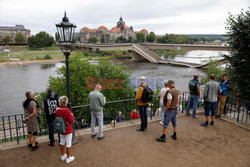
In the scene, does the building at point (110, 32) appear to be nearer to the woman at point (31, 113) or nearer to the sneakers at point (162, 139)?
the sneakers at point (162, 139)

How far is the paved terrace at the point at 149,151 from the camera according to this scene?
207 inches

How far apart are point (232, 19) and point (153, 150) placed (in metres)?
7.79

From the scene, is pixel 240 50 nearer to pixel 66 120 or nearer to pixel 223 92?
pixel 223 92

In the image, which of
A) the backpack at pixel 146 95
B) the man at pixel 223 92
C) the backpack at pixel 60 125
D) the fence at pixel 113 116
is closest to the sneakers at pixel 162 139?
the backpack at pixel 146 95

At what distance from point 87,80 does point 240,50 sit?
34.4ft

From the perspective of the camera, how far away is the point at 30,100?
5.62 metres

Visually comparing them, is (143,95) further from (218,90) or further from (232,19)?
(232,19)

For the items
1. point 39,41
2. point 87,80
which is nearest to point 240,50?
point 87,80

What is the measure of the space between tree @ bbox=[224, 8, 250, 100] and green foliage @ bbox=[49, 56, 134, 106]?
8.27 meters

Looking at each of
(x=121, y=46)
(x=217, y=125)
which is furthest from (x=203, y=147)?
(x=121, y=46)

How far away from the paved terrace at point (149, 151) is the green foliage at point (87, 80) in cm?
786

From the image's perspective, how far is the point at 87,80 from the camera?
1532cm

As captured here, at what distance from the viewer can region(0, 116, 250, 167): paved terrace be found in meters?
5.25

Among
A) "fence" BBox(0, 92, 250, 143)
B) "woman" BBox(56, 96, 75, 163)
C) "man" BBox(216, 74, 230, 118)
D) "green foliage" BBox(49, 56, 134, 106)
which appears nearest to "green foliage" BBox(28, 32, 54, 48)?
"green foliage" BBox(49, 56, 134, 106)
